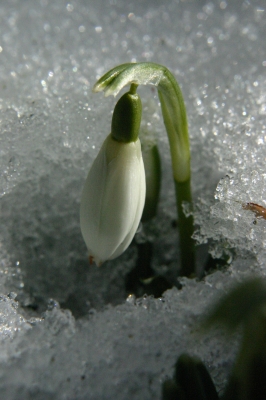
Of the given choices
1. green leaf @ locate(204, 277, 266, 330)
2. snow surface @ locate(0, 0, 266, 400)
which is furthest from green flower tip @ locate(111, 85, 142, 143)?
green leaf @ locate(204, 277, 266, 330)

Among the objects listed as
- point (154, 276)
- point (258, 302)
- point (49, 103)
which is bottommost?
point (154, 276)

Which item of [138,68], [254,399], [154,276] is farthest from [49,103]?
[254,399]

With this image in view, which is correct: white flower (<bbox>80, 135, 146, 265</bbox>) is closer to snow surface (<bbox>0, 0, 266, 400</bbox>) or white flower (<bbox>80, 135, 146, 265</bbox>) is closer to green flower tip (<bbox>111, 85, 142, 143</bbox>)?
green flower tip (<bbox>111, 85, 142, 143</bbox>)

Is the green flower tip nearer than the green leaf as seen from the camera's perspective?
No

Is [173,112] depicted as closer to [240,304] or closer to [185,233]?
[185,233]

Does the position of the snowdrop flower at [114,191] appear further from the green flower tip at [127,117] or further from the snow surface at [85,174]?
the snow surface at [85,174]

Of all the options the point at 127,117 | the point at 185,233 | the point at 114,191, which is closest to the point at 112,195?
the point at 114,191

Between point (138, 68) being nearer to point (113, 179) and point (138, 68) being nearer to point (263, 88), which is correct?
point (113, 179)
